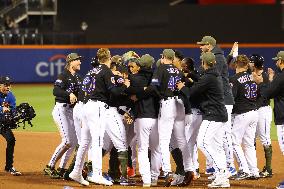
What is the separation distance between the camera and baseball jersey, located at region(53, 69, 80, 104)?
470 inches

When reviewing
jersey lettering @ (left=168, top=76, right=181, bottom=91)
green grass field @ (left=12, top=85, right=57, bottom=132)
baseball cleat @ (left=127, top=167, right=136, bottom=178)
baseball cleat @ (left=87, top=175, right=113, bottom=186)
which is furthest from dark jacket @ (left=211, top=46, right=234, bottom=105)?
green grass field @ (left=12, top=85, right=57, bottom=132)

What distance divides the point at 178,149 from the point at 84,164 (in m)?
1.54

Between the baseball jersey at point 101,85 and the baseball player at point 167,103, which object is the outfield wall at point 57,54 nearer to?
the baseball player at point 167,103

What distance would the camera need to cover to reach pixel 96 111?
36.0ft

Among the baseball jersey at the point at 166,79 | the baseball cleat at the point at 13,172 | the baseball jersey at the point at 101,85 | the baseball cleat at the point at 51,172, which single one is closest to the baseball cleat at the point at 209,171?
the baseball jersey at the point at 166,79

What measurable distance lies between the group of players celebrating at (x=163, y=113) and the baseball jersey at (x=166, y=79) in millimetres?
14

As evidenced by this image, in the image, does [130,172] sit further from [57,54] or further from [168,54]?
[57,54]

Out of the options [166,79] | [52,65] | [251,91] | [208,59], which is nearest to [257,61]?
[251,91]

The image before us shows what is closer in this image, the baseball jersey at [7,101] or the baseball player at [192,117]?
the baseball player at [192,117]

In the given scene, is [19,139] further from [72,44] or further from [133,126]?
[72,44]

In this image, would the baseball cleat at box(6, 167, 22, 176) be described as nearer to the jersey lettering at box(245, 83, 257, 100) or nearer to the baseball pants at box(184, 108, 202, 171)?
the baseball pants at box(184, 108, 202, 171)

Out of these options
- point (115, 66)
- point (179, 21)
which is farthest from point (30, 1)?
point (115, 66)

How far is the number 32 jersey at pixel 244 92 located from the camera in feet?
38.7

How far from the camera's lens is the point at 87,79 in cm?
1110
